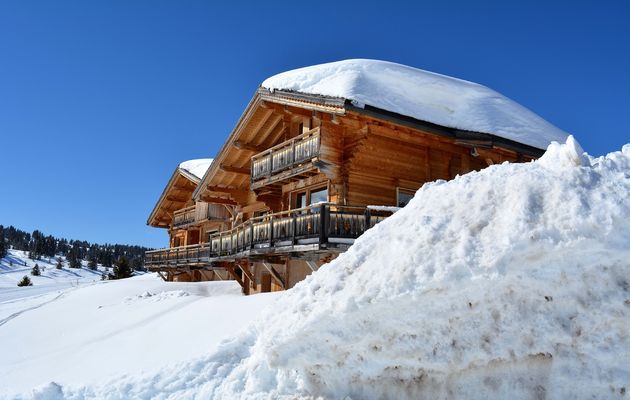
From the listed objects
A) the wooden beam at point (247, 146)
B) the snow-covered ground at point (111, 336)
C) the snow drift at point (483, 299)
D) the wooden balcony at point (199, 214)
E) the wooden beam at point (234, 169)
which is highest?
the wooden beam at point (247, 146)

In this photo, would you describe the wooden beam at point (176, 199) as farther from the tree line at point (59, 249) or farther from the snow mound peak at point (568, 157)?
the tree line at point (59, 249)

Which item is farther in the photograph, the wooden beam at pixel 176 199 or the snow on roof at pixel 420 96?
the wooden beam at pixel 176 199

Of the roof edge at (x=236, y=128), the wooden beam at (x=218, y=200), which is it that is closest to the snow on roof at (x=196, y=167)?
the wooden beam at (x=218, y=200)

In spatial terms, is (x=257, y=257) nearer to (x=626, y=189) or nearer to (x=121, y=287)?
(x=121, y=287)

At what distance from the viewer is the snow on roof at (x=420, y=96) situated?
1479 cm

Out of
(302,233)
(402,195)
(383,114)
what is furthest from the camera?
(402,195)

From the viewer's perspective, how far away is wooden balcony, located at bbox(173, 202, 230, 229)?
27562 mm

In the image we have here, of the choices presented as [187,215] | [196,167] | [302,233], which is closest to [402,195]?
[302,233]

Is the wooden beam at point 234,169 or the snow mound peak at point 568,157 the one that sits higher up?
the wooden beam at point 234,169

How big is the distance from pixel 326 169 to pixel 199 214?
1603 cm

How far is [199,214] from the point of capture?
29.1 metres

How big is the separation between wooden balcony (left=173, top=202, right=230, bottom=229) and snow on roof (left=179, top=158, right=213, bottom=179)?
181 cm

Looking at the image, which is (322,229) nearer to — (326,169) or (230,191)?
(326,169)

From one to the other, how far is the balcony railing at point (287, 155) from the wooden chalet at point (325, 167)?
0.04 meters
